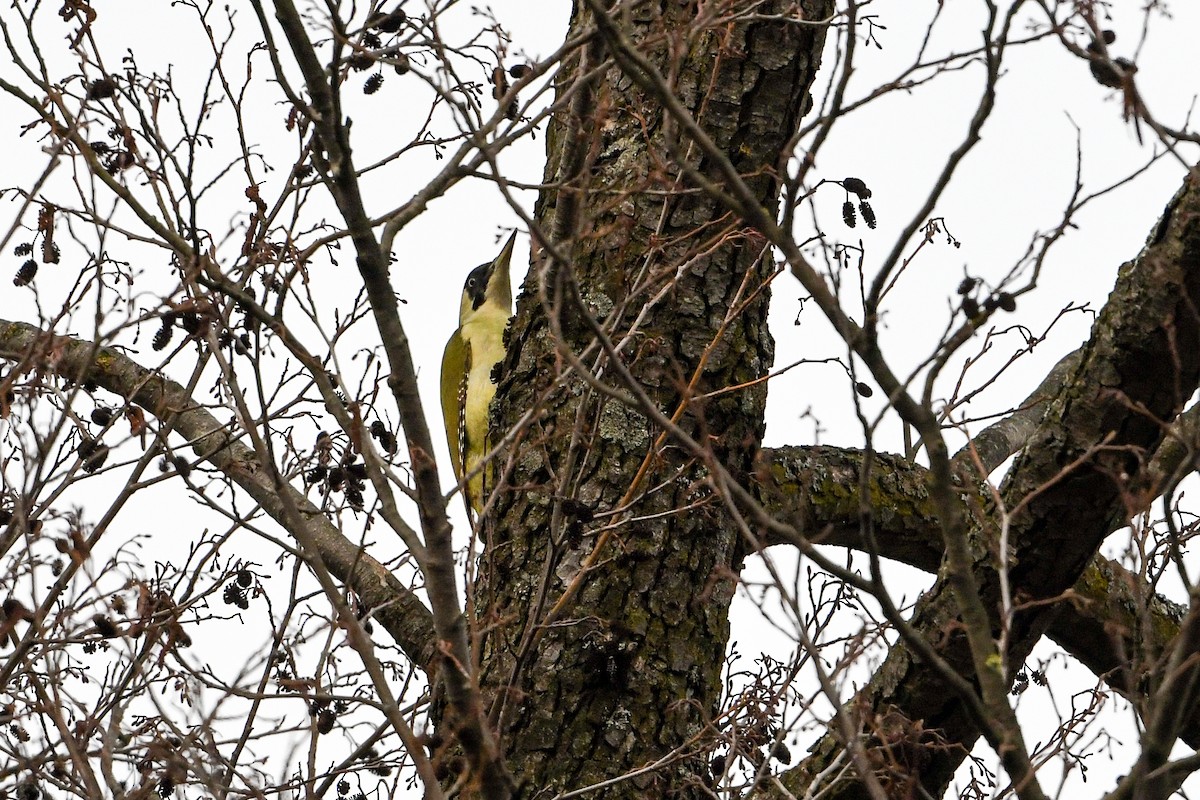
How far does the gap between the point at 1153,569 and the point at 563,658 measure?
5.45 ft

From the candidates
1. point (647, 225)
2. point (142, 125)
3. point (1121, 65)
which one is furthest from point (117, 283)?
point (1121, 65)

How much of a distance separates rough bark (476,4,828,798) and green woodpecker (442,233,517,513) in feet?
5.11

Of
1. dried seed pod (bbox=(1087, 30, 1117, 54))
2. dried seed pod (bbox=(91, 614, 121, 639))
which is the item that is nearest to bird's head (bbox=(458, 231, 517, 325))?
dried seed pod (bbox=(91, 614, 121, 639))

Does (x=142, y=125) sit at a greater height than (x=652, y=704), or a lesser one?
greater

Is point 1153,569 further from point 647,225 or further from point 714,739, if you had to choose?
point 647,225

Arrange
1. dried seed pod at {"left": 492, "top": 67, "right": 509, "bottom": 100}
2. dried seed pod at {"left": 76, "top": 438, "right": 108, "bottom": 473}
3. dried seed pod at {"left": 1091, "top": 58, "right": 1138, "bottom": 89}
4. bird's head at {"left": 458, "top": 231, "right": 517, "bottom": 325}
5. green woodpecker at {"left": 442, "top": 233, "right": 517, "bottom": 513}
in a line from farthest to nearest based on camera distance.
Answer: bird's head at {"left": 458, "top": 231, "right": 517, "bottom": 325} → green woodpecker at {"left": 442, "top": 233, "right": 517, "bottom": 513} → dried seed pod at {"left": 76, "top": 438, "right": 108, "bottom": 473} → dried seed pod at {"left": 492, "top": 67, "right": 509, "bottom": 100} → dried seed pod at {"left": 1091, "top": 58, "right": 1138, "bottom": 89}

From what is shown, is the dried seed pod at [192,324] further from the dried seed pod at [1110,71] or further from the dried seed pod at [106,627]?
the dried seed pod at [1110,71]

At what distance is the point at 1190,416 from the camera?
132 inches

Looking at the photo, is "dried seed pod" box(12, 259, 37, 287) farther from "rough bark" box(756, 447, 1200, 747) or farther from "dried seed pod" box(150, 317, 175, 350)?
"rough bark" box(756, 447, 1200, 747)

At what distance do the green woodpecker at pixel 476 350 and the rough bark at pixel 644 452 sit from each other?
1557 mm

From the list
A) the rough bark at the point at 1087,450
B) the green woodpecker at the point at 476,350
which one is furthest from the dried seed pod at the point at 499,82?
the green woodpecker at the point at 476,350

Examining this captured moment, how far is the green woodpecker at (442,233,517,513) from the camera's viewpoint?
632 centimetres

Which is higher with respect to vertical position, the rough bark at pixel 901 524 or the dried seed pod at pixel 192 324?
the dried seed pod at pixel 192 324

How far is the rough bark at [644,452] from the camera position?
3.82 meters
